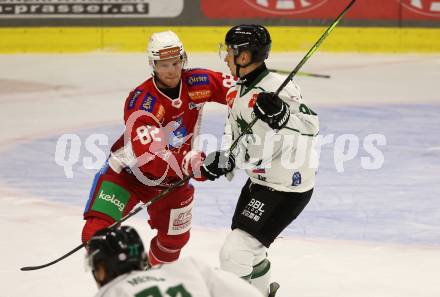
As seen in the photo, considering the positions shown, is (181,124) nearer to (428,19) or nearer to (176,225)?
(176,225)

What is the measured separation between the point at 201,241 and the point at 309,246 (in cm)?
69

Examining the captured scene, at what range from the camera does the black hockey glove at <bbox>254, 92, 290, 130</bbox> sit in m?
4.74

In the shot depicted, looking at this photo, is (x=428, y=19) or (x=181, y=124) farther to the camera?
(x=428, y=19)

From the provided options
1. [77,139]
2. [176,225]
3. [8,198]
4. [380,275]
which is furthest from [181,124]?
[77,139]

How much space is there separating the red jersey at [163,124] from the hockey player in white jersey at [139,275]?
1.89 metres

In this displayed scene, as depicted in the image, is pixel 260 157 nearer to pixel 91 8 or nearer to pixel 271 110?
pixel 271 110

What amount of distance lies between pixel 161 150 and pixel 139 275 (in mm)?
2108

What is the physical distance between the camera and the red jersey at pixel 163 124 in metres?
5.43

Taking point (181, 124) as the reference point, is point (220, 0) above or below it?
below

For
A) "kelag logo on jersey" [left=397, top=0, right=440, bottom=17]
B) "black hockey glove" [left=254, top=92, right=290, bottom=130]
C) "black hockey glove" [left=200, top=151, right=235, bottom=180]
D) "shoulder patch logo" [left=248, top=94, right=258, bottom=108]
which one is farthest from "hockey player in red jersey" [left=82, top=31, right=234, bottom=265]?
"kelag logo on jersey" [left=397, top=0, right=440, bottom=17]

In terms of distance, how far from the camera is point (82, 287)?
19.1ft

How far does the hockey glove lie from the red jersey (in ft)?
0.23

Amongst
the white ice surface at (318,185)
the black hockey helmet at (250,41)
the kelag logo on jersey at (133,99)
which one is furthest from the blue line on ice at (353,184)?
the black hockey helmet at (250,41)

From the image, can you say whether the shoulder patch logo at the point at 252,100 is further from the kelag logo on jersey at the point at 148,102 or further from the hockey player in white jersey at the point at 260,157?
the kelag logo on jersey at the point at 148,102
